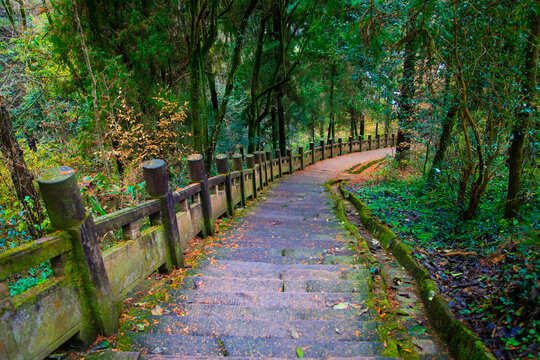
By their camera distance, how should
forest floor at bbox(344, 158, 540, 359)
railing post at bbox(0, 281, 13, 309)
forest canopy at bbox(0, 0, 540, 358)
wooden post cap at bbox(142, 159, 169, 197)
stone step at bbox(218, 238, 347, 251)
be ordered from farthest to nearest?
stone step at bbox(218, 238, 347, 251) < forest canopy at bbox(0, 0, 540, 358) < wooden post cap at bbox(142, 159, 169, 197) < forest floor at bbox(344, 158, 540, 359) < railing post at bbox(0, 281, 13, 309)

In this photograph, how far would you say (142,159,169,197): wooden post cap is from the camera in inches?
145

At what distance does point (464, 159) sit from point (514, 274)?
3.54m

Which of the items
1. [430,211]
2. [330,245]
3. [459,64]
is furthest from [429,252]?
[459,64]

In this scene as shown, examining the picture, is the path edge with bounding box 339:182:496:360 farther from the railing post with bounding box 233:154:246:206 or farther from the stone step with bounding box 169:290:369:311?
the railing post with bounding box 233:154:246:206

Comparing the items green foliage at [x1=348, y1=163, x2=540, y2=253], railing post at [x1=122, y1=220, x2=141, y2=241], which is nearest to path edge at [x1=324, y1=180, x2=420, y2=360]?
green foliage at [x1=348, y1=163, x2=540, y2=253]

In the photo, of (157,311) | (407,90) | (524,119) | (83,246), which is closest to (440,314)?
(157,311)

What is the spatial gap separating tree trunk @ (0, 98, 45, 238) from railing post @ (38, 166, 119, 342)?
3914 millimetres

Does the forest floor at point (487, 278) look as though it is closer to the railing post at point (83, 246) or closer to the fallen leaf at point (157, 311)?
the fallen leaf at point (157, 311)

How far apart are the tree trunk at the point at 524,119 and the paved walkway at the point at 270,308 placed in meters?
2.38

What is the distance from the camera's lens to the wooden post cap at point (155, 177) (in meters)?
3.68

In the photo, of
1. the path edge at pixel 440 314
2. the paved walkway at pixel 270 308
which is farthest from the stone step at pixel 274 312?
the path edge at pixel 440 314

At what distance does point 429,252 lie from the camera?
14.5 ft

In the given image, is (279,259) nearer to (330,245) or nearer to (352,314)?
(330,245)

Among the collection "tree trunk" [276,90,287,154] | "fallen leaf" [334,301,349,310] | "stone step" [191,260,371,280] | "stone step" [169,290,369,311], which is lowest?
"stone step" [191,260,371,280]
